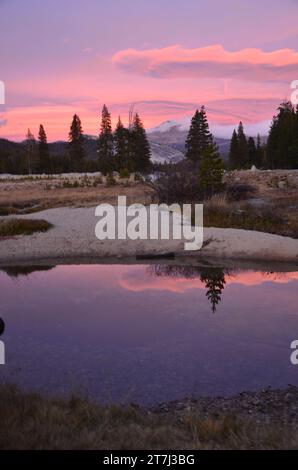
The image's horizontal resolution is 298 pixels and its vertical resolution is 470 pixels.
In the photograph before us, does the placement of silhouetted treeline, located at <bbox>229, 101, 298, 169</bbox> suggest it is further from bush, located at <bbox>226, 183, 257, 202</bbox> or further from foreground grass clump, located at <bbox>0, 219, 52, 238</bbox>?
foreground grass clump, located at <bbox>0, 219, 52, 238</bbox>

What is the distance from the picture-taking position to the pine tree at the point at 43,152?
65875 millimetres

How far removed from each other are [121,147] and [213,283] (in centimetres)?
4606

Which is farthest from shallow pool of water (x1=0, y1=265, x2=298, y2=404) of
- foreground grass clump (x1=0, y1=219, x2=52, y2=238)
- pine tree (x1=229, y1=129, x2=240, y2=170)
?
pine tree (x1=229, y1=129, x2=240, y2=170)

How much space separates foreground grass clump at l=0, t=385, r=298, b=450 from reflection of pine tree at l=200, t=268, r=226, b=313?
19.1 ft

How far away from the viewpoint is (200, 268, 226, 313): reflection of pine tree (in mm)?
12781

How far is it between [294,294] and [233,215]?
34.1ft

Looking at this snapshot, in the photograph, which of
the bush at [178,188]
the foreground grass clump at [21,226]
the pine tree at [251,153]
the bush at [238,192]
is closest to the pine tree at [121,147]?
the pine tree at [251,153]

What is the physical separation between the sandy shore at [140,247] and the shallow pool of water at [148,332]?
2.00 m

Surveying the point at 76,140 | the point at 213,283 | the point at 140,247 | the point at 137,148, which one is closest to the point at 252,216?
the point at 140,247

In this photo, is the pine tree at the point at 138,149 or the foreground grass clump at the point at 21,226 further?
the pine tree at the point at 138,149

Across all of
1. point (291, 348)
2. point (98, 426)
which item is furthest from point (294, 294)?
point (98, 426)

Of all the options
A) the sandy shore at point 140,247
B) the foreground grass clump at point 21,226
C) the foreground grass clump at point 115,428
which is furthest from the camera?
the foreground grass clump at point 21,226

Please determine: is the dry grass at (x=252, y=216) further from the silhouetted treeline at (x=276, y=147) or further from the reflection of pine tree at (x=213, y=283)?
the silhouetted treeline at (x=276, y=147)

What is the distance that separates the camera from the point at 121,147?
5850 cm
